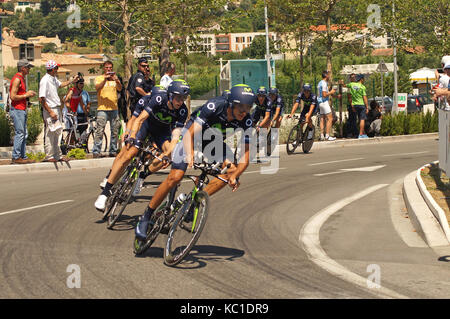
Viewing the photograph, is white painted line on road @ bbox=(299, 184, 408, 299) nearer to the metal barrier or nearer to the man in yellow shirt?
the metal barrier

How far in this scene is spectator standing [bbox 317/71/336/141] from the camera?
22531 millimetres

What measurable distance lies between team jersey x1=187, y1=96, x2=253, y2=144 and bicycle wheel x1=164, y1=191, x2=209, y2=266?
828 millimetres

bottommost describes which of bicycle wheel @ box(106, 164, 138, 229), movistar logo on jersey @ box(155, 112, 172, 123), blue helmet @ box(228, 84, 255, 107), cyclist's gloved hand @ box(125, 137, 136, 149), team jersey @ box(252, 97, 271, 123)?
bicycle wheel @ box(106, 164, 138, 229)

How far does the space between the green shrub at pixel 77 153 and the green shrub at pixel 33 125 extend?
492 centimetres

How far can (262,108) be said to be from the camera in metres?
18.8

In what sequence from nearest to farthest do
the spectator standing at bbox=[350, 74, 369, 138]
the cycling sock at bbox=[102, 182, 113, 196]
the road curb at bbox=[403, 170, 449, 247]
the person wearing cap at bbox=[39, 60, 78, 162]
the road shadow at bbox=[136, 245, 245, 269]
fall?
the road shadow at bbox=[136, 245, 245, 269]
the road curb at bbox=[403, 170, 449, 247]
the cycling sock at bbox=[102, 182, 113, 196]
the person wearing cap at bbox=[39, 60, 78, 162]
the spectator standing at bbox=[350, 74, 369, 138]

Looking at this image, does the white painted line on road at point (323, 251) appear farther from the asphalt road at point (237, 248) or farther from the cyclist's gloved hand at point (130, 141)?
the cyclist's gloved hand at point (130, 141)

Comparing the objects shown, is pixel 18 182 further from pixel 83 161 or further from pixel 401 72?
pixel 401 72

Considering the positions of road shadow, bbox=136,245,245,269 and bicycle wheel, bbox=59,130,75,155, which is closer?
road shadow, bbox=136,245,245,269

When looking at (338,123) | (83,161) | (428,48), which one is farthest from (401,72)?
(83,161)

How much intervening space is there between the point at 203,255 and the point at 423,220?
314cm

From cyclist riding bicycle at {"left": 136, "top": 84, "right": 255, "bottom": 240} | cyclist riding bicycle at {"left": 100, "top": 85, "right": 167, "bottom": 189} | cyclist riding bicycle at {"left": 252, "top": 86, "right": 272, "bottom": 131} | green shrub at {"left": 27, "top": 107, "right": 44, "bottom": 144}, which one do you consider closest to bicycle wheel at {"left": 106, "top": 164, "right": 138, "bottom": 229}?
cyclist riding bicycle at {"left": 100, "top": 85, "right": 167, "bottom": 189}
